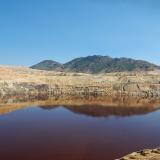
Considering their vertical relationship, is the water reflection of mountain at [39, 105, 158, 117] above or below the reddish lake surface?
above

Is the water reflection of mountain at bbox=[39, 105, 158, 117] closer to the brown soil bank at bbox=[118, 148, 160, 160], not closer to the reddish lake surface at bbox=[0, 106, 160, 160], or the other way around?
the reddish lake surface at bbox=[0, 106, 160, 160]

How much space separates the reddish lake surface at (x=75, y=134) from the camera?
74.7 feet

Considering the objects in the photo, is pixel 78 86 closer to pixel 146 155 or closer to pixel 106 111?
pixel 106 111

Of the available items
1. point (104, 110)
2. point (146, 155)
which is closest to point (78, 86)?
point (104, 110)

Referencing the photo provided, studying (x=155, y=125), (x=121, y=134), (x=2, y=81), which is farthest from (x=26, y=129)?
(x=2, y=81)

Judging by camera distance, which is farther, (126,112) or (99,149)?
(126,112)

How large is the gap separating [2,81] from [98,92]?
2151cm

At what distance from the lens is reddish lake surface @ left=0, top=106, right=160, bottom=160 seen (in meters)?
22.8

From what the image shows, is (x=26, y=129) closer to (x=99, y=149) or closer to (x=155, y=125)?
(x=99, y=149)

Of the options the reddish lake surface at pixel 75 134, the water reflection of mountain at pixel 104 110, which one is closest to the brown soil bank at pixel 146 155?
the reddish lake surface at pixel 75 134

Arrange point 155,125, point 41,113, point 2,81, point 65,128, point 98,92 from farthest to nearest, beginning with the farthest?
point 98,92
point 2,81
point 41,113
point 155,125
point 65,128

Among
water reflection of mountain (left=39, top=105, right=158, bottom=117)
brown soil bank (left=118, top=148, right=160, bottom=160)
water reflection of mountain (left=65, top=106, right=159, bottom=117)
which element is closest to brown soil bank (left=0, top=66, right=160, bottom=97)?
water reflection of mountain (left=39, top=105, right=158, bottom=117)

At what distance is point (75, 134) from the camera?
2962 cm

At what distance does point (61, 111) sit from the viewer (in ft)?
156
